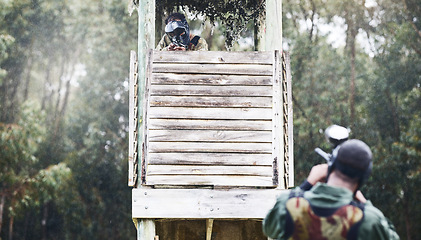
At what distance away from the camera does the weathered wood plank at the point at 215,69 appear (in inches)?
285

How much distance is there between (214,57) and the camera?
7.30m

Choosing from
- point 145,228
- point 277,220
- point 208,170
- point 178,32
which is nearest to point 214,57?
point 208,170

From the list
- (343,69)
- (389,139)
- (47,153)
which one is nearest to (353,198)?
(389,139)

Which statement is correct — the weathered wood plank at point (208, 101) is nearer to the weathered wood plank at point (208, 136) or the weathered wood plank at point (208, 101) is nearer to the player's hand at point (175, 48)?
the weathered wood plank at point (208, 136)

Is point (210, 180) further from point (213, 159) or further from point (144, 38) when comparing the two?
point (144, 38)

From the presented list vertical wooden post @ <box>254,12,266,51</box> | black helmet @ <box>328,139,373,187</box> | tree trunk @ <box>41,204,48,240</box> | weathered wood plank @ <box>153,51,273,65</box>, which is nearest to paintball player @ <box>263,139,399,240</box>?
black helmet @ <box>328,139,373,187</box>

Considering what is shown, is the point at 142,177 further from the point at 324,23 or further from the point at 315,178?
the point at 324,23

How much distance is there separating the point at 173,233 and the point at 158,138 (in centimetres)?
303

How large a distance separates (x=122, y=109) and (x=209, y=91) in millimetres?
15162

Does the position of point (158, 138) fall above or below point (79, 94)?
below

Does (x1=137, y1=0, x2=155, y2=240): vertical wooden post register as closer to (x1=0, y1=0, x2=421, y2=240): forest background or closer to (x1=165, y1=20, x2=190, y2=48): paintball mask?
(x1=165, y1=20, x2=190, y2=48): paintball mask

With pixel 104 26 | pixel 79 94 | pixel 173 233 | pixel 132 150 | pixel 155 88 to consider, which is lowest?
pixel 173 233

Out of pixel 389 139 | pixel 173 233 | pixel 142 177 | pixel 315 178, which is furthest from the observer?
pixel 389 139

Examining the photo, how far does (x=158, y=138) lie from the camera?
6.99 meters
